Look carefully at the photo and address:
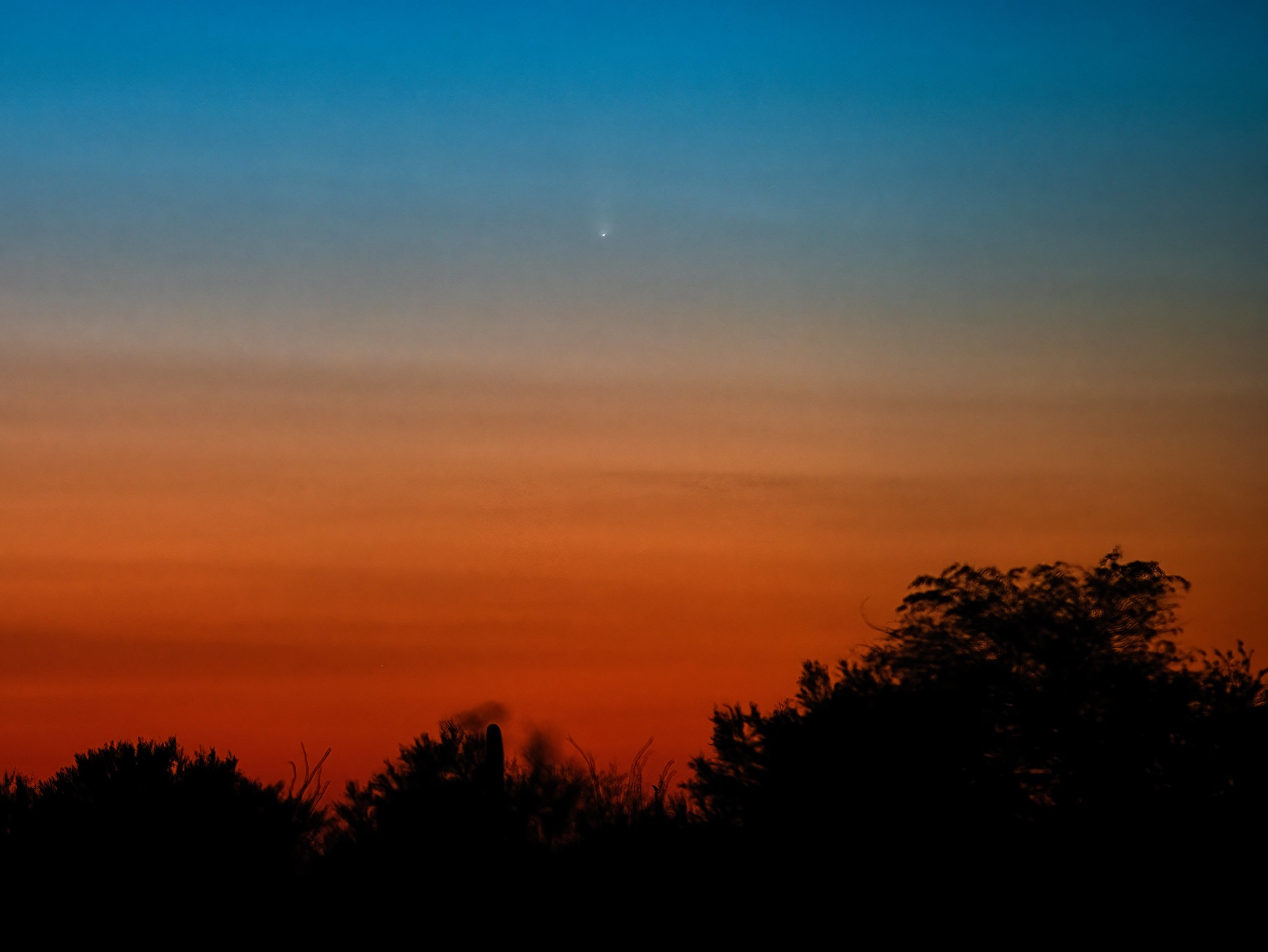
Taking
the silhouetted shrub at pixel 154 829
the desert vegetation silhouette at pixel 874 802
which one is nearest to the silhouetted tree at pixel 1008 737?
the desert vegetation silhouette at pixel 874 802

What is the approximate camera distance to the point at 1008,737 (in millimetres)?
47250

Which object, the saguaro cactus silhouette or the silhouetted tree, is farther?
the silhouetted tree

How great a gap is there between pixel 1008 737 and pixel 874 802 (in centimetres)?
677

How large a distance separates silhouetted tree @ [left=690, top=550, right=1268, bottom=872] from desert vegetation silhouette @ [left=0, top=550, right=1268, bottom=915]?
0.24 feet

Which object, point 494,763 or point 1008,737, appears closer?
point 494,763

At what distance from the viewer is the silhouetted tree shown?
42.4m

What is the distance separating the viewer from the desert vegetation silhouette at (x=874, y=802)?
40.1 meters

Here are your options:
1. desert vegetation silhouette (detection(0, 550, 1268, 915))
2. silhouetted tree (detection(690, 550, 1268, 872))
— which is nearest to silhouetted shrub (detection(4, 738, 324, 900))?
desert vegetation silhouette (detection(0, 550, 1268, 915))

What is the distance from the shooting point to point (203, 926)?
131ft

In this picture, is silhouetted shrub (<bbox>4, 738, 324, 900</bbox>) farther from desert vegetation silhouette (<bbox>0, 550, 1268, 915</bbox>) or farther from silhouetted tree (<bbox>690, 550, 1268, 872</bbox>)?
silhouetted tree (<bbox>690, 550, 1268, 872</bbox>)

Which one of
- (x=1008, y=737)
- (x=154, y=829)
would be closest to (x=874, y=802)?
(x=1008, y=737)

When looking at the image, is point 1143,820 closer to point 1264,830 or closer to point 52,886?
point 1264,830

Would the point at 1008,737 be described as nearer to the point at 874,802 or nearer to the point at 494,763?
the point at 874,802

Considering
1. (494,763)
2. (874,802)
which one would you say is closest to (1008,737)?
(874,802)
